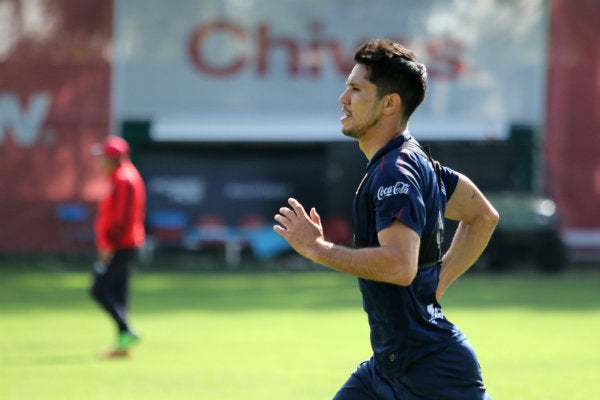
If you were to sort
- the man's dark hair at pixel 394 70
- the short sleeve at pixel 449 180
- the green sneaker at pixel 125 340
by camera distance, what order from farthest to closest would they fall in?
1. the green sneaker at pixel 125 340
2. the short sleeve at pixel 449 180
3. the man's dark hair at pixel 394 70

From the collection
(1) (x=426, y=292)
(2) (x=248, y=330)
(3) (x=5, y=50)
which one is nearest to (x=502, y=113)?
(3) (x=5, y=50)

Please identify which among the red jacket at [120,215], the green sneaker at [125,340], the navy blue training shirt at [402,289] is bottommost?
the green sneaker at [125,340]

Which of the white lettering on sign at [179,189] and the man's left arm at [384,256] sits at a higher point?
the man's left arm at [384,256]

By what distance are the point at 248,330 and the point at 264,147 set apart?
1407 centimetres

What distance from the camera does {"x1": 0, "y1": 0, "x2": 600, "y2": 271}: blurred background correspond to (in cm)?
2806

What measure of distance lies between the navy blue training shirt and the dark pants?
752cm

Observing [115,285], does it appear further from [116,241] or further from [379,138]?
[379,138]

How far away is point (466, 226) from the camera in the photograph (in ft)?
18.0

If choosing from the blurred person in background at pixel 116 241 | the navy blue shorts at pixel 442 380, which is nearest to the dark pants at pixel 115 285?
the blurred person in background at pixel 116 241

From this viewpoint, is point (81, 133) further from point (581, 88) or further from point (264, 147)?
point (581, 88)

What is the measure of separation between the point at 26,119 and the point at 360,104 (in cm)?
2513

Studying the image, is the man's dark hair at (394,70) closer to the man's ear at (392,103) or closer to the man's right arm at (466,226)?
the man's ear at (392,103)

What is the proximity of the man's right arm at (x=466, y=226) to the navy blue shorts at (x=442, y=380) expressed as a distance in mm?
415

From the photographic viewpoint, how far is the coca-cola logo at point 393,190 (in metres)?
4.66
